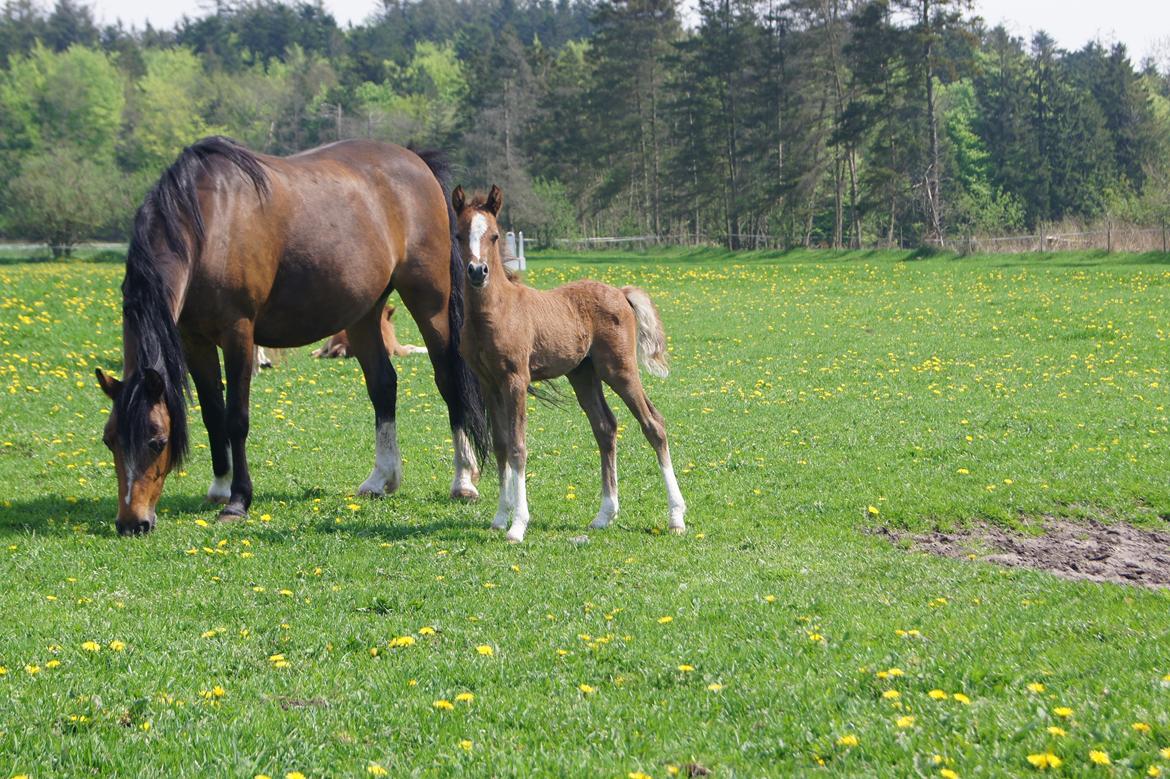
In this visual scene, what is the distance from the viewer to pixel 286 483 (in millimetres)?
10562

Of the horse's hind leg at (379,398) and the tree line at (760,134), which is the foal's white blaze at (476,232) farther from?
the tree line at (760,134)

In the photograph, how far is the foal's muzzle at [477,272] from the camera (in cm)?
758

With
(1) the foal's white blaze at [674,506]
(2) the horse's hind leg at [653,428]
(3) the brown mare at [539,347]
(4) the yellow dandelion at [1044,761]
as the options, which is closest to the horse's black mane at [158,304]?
(3) the brown mare at [539,347]

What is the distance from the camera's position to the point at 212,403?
9312 millimetres

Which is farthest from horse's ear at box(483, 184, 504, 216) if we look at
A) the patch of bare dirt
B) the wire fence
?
the wire fence

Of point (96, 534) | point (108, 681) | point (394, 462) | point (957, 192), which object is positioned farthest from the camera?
point (957, 192)

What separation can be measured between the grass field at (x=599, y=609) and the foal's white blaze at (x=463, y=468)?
0.17 metres

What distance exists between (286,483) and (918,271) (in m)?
28.7

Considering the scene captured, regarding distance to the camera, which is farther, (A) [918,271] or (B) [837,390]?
(A) [918,271]

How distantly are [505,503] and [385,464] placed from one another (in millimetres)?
1900

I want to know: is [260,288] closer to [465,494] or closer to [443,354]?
[443,354]

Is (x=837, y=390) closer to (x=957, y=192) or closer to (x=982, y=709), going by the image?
(x=982, y=709)

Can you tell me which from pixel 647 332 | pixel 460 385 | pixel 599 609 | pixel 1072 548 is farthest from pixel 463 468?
pixel 1072 548

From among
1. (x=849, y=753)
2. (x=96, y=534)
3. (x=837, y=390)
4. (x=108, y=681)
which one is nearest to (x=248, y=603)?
(x=108, y=681)
